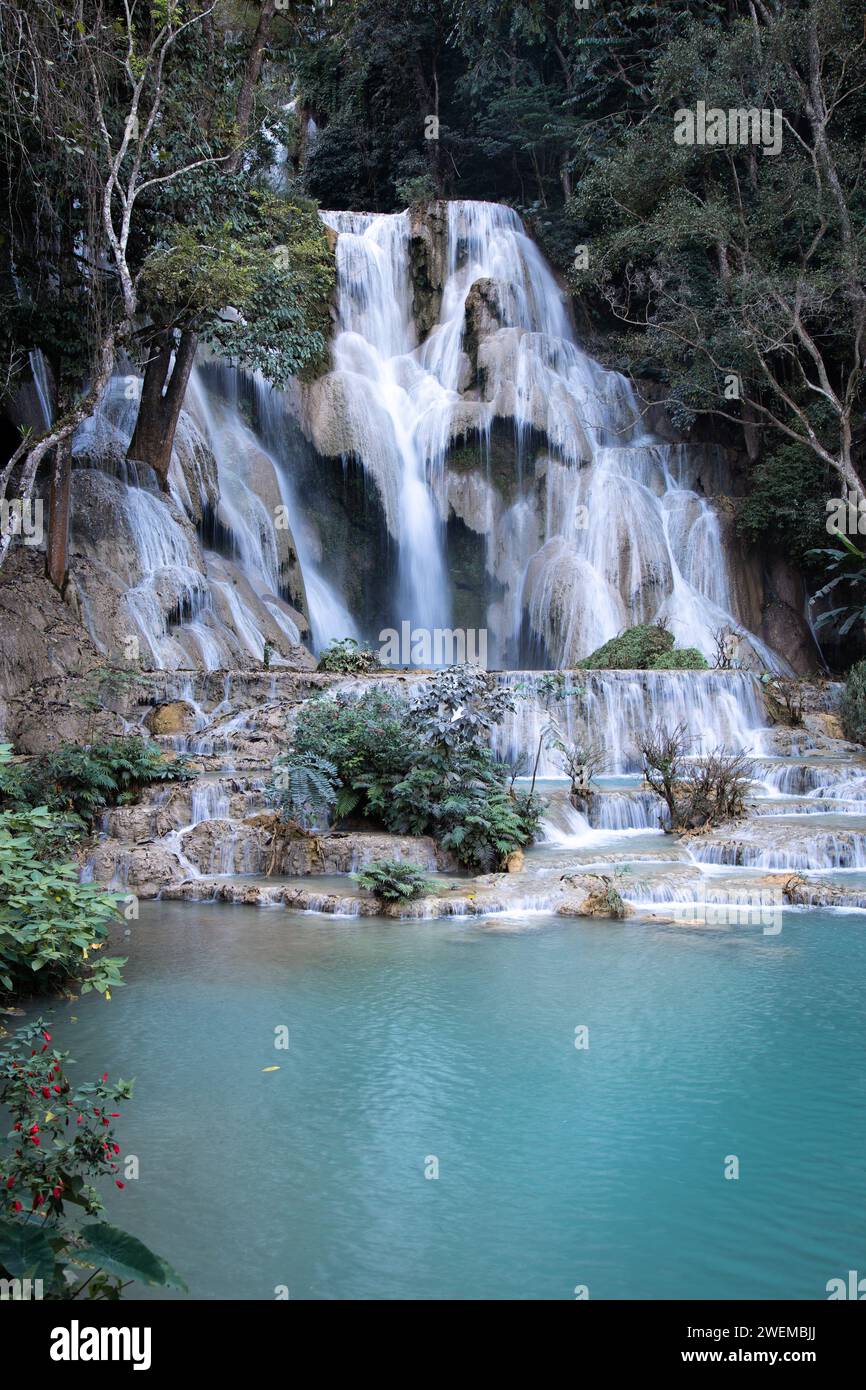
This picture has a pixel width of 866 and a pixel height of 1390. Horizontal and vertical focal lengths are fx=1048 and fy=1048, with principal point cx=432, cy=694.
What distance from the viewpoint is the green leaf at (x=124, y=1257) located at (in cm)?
260

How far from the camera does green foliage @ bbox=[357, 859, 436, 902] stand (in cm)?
896

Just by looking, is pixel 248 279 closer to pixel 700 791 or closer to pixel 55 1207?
pixel 700 791

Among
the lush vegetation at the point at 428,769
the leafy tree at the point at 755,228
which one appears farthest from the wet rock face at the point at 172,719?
the leafy tree at the point at 755,228

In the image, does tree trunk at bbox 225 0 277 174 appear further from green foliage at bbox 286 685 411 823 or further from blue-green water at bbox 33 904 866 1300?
blue-green water at bbox 33 904 866 1300

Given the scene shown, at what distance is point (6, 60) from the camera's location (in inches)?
424

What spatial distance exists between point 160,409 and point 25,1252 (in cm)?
1640

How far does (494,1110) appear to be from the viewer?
16.7 ft

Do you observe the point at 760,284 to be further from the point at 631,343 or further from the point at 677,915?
the point at 677,915

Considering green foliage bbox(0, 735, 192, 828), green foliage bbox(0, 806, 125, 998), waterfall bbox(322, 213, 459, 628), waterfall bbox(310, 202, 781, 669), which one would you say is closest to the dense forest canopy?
waterfall bbox(310, 202, 781, 669)

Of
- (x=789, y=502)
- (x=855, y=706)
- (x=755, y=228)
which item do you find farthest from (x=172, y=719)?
(x=755, y=228)

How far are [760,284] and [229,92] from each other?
9.53 metres

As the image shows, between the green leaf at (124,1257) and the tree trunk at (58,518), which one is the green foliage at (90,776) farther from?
the green leaf at (124,1257)

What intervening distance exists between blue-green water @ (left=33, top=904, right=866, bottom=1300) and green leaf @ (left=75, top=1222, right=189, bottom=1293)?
1.13 metres

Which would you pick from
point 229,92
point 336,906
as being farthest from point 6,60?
point 336,906
